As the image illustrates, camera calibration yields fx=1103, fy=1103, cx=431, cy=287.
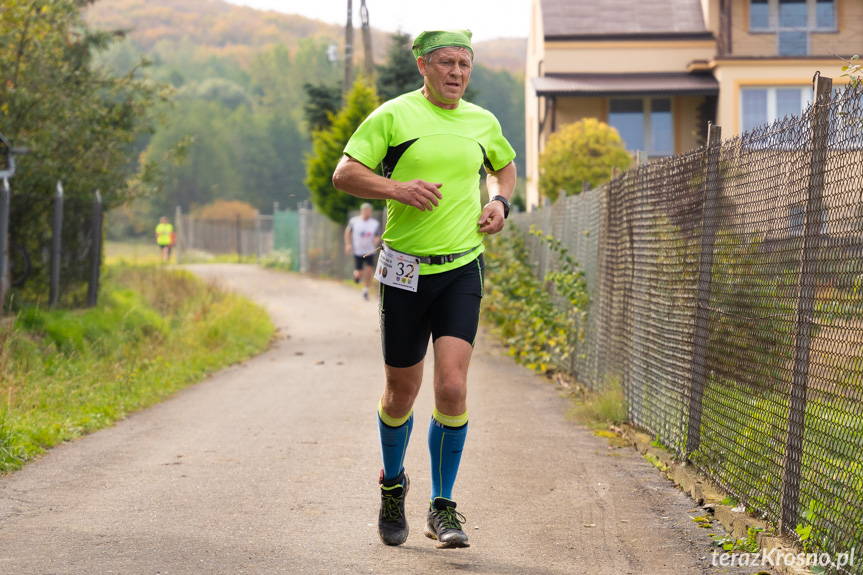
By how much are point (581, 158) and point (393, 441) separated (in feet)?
70.2

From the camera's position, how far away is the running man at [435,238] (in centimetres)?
471

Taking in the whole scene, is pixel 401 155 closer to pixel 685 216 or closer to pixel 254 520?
pixel 254 520

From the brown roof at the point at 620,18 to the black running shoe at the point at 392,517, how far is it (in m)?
27.6

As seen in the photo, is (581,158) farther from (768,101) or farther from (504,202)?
(504,202)

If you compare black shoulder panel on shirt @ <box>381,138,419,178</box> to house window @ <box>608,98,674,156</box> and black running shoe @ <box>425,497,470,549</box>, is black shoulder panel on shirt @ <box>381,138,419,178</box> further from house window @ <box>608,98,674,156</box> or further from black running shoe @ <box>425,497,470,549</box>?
house window @ <box>608,98,674,156</box>

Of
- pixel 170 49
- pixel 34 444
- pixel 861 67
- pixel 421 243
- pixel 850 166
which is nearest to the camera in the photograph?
pixel 850 166

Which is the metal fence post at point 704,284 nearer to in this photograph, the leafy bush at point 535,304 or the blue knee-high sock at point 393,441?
the blue knee-high sock at point 393,441

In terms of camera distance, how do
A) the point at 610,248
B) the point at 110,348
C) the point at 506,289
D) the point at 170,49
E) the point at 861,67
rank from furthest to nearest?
the point at 170,49
the point at 506,289
the point at 110,348
the point at 610,248
the point at 861,67

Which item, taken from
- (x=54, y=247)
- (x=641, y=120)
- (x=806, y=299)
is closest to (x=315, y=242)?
(x=641, y=120)

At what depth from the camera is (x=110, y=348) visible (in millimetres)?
12562

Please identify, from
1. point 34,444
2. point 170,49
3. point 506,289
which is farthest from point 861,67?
point 170,49

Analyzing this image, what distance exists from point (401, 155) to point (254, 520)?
191 cm

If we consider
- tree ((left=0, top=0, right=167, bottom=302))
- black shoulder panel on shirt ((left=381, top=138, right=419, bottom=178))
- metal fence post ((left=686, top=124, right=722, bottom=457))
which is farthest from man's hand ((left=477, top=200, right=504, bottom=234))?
tree ((left=0, top=0, right=167, bottom=302))

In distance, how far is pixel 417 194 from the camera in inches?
178
